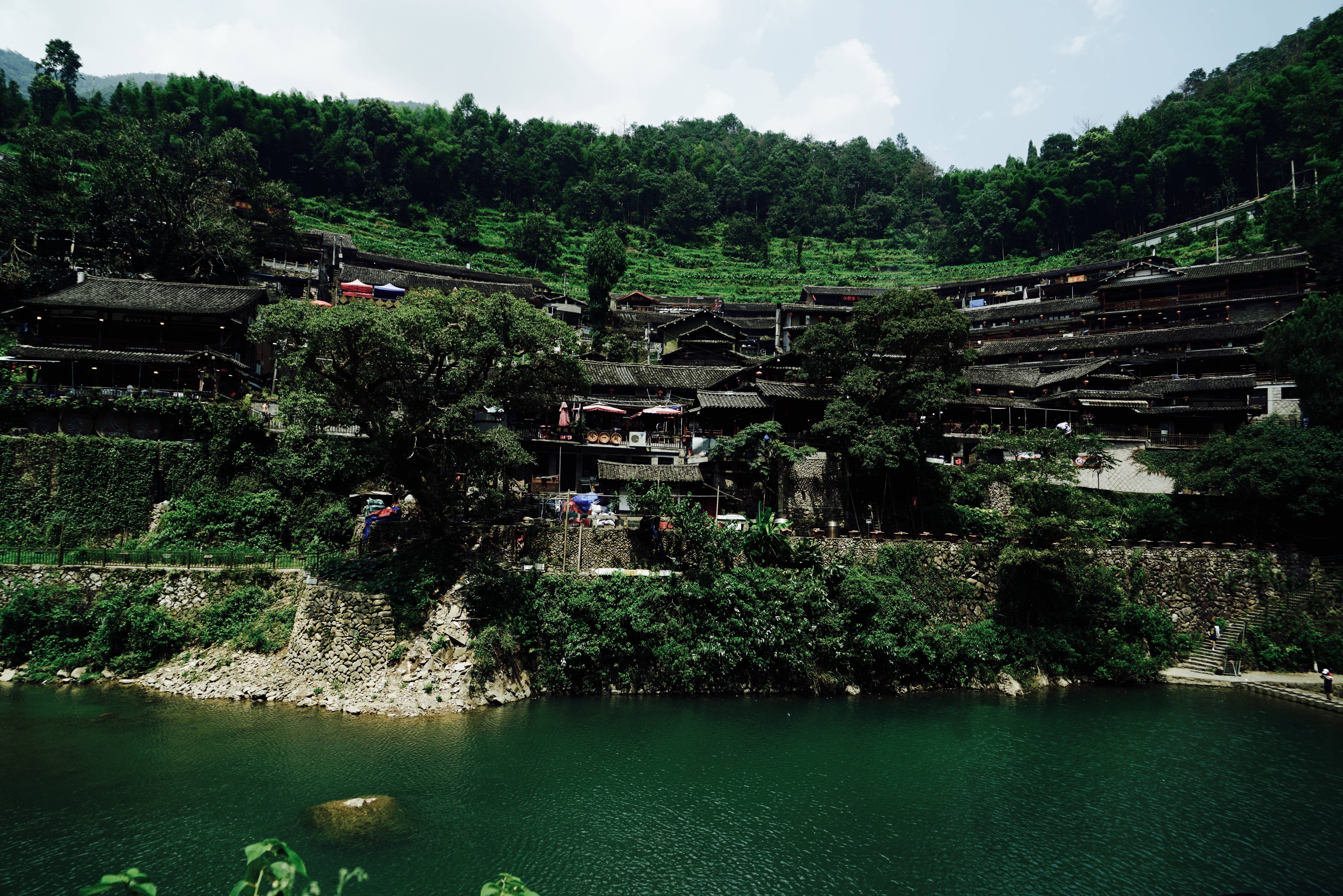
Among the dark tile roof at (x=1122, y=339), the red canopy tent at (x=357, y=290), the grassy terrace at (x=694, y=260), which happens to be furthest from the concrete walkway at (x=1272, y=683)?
the red canopy tent at (x=357, y=290)

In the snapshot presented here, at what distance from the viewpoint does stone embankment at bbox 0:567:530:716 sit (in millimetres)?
23719

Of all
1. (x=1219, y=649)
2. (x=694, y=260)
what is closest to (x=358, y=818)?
(x=1219, y=649)

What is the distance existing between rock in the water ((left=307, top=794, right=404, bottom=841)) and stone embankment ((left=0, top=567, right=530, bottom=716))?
5668 millimetres

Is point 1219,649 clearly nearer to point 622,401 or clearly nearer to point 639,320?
point 622,401

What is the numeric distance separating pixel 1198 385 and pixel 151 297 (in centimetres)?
6588

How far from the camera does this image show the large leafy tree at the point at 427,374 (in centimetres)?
2491

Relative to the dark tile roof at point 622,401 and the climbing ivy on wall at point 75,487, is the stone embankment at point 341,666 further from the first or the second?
the dark tile roof at point 622,401

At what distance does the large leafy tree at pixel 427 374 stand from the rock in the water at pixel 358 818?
459 inches

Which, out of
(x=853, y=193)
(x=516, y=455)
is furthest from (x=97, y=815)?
(x=853, y=193)

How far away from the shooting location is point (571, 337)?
28.2 m

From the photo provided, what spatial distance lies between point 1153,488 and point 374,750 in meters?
40.2

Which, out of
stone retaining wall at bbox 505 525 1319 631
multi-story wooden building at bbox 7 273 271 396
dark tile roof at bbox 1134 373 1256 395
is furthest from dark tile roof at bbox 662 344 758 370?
multi-story wooden building at bbox 7 273 271 396

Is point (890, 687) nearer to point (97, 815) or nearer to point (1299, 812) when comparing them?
point (1299, 812)

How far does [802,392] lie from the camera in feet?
123
